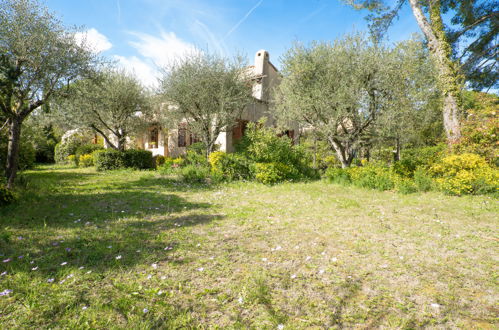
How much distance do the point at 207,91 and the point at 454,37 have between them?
12.8 meters

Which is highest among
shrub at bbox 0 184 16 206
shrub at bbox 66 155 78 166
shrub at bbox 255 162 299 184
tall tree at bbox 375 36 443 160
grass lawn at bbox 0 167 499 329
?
tall tree at bbox 375 36 443 160

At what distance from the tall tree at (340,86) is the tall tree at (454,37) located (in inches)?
95.7

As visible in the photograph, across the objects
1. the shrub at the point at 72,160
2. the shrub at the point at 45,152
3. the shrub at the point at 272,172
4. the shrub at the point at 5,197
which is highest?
the shrub at the point at 45,152

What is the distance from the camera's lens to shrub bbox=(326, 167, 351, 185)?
1020 cm

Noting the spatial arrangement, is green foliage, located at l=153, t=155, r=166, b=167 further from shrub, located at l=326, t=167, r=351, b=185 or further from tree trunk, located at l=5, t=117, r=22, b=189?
shrub, located at l=326, t=167, r=351, b=185

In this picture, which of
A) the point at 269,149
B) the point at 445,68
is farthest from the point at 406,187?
the point at 445,68

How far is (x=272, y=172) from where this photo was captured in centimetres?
1038

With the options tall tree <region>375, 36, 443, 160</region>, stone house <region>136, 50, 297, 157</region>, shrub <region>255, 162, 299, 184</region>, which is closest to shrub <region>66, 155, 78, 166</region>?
stone house <region>136, 50, 297, 157</region>

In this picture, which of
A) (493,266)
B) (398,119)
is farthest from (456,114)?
(493,266)

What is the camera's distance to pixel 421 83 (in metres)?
10.2

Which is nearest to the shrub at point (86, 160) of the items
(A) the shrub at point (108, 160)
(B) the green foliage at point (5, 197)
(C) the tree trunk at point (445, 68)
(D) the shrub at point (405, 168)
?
(A) the shrub at point (108, 160)

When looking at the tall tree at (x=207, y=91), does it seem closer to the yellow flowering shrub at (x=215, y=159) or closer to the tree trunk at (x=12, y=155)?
the yellow flowering shrub at (x=215, y=159)

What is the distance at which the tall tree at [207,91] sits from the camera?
12.9 metres

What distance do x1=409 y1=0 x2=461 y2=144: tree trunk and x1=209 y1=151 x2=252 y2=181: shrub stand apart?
852 centimetres
